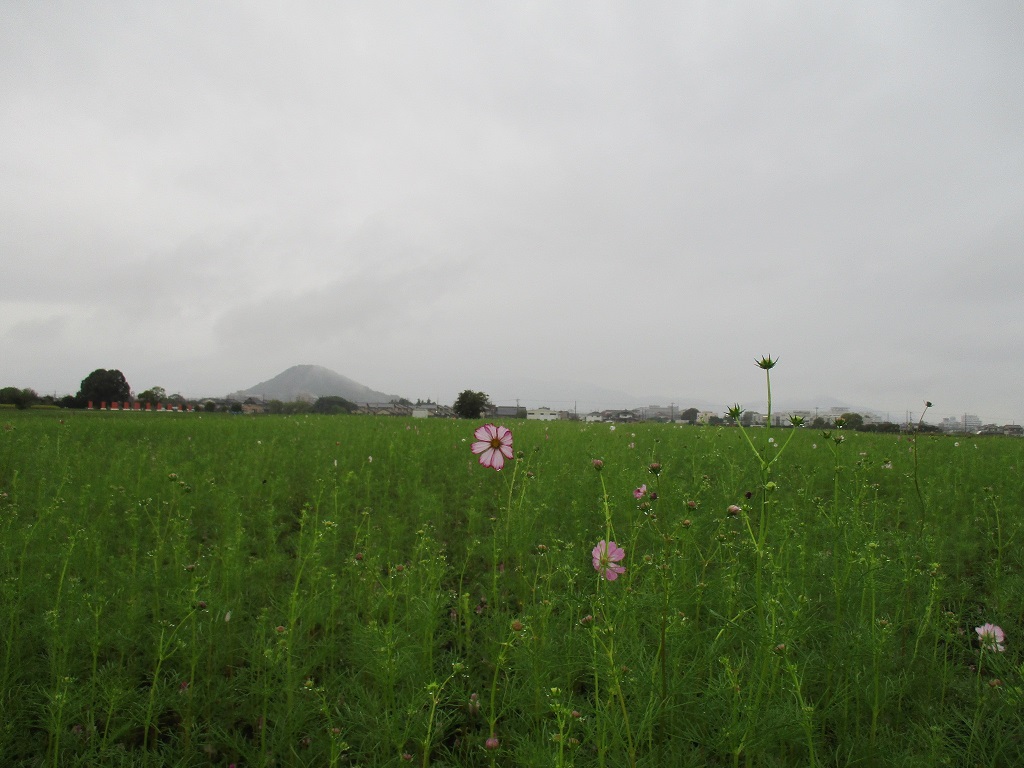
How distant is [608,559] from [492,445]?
108cm

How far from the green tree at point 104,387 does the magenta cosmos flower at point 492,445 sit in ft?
141

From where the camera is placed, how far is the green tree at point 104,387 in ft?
118

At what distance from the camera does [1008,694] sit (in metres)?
1.25

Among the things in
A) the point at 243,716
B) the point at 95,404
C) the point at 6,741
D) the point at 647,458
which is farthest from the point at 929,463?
the point at 95,404

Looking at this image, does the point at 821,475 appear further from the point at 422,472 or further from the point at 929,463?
the point at 422,472

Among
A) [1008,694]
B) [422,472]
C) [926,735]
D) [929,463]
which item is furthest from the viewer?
[929,463]

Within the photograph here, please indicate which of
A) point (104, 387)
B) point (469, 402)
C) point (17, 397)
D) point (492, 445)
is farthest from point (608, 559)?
point (104, 387)

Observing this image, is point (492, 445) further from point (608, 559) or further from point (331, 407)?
point (331, 407)

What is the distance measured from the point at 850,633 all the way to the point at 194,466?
19.5 ft

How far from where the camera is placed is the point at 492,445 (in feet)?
7.98

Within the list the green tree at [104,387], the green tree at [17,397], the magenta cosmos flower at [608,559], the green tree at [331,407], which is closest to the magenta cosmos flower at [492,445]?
the magenta cosmos flower at [608,559]

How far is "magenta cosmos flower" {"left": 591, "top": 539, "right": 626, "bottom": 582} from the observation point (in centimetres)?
142

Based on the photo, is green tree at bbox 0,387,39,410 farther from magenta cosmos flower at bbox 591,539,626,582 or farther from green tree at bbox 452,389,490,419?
magenta cosmos flower at bbox 591,539,626,582

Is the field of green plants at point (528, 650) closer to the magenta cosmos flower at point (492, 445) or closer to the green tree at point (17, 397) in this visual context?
the magenta cosmos flower at point (492, 445)
